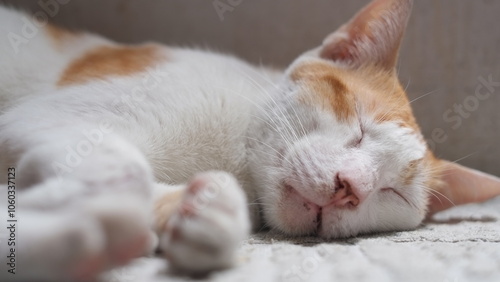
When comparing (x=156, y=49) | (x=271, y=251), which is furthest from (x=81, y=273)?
(x=156, y=49)

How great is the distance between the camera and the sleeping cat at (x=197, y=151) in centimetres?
63

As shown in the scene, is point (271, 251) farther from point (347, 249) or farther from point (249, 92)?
point (249, 92)

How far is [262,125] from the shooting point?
3.95 ft

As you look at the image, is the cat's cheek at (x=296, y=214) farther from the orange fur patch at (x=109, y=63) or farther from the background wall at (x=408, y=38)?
the background wall at (x=408, y=38)

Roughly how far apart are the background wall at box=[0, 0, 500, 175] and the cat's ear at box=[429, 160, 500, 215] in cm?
37

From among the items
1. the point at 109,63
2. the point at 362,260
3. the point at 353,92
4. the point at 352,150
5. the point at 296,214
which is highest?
the point at 109,63

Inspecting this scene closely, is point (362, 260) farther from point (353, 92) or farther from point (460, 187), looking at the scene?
point (460, 187)

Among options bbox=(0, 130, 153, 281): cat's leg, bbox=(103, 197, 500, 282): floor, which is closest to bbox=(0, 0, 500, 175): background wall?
bbox=(103, 197, 500, 282): floor

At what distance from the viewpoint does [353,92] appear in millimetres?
1199

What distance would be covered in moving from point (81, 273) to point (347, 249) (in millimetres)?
504

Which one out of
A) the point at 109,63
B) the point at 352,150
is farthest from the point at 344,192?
the point at 109,63

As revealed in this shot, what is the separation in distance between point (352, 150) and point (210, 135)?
0.32m

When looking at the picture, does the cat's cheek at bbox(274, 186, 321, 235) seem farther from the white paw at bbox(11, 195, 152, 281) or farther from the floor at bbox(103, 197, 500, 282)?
the white paw at bbox(11, 195, 152, 281)

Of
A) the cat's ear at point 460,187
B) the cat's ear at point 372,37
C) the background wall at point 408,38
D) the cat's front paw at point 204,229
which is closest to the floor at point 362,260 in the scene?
the cat's front paw at point 204,229
